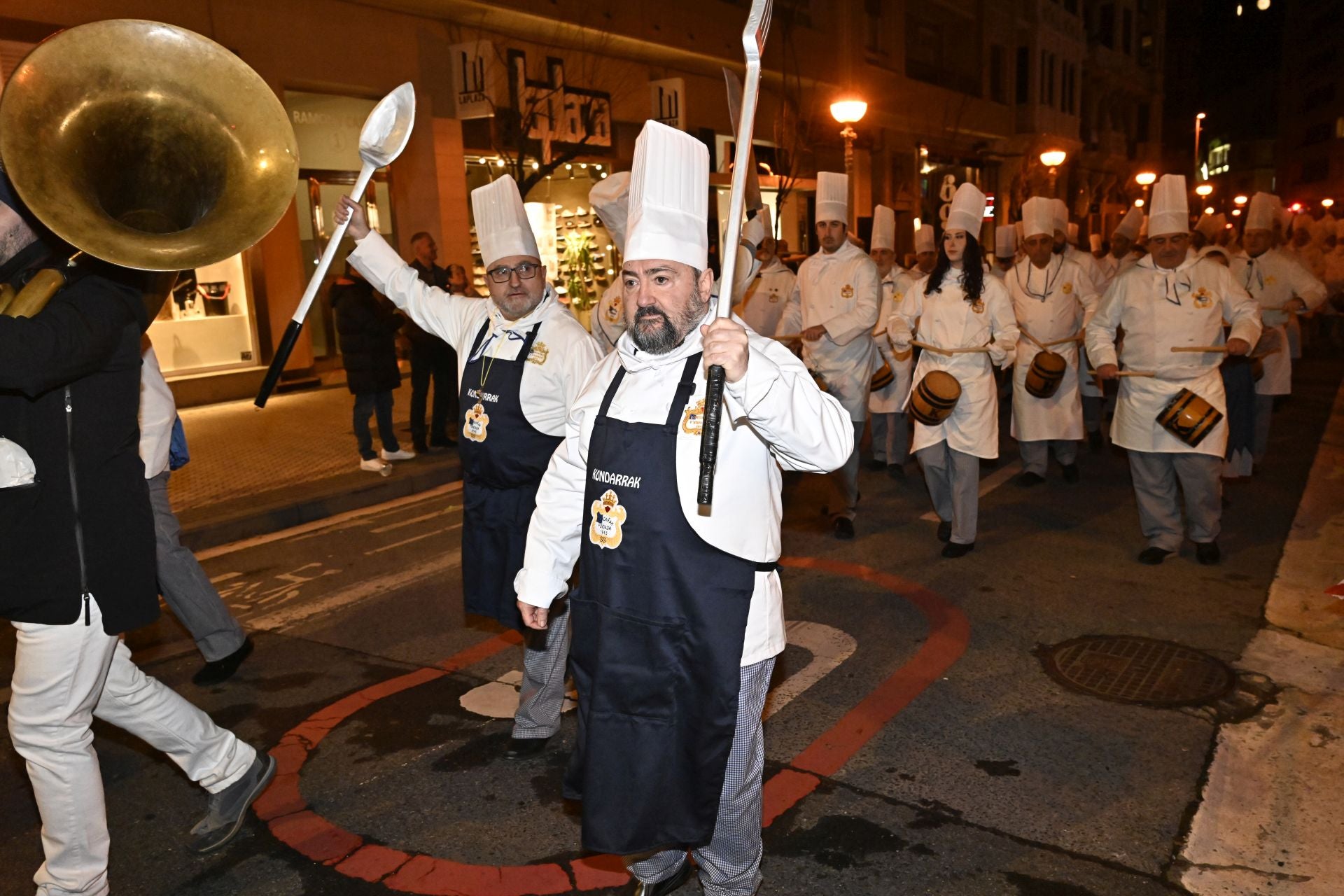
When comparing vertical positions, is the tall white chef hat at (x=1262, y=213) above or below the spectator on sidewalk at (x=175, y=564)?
above

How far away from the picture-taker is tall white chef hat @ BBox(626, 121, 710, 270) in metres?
2.84

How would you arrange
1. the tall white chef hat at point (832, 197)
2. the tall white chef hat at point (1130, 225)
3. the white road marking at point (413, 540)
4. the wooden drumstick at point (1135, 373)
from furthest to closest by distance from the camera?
the tall white chef hat at point (1130, 225), the tall white chef hat at point (832, 197), the white road marking at point (413, 540), the wooden drumstick at point (1135, 373)

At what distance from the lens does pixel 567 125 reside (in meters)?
17.8

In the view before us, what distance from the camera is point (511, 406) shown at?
404 cm

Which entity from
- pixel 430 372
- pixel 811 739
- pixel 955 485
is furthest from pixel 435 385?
pixel 811 739

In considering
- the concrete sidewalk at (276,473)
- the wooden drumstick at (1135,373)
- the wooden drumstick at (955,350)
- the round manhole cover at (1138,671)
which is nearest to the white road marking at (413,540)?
the concrete sidewalk at (276,473)

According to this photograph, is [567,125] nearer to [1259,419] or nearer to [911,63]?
[1259,419]

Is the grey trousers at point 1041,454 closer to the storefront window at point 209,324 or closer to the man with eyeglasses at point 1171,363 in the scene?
the man with eyeglasses at point 1171,363

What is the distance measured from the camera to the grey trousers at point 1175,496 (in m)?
6.55

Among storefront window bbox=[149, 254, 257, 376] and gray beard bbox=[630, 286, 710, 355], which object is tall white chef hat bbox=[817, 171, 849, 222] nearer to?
gray beard bbox=[630, 286, 710, 355]

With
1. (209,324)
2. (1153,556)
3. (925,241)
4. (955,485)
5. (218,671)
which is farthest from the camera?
(209,324)

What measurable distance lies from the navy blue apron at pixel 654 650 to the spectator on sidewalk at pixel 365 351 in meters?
7.09

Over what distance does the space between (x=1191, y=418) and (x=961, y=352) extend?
4.76 feet

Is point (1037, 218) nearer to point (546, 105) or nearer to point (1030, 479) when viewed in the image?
point (1030, 479)
